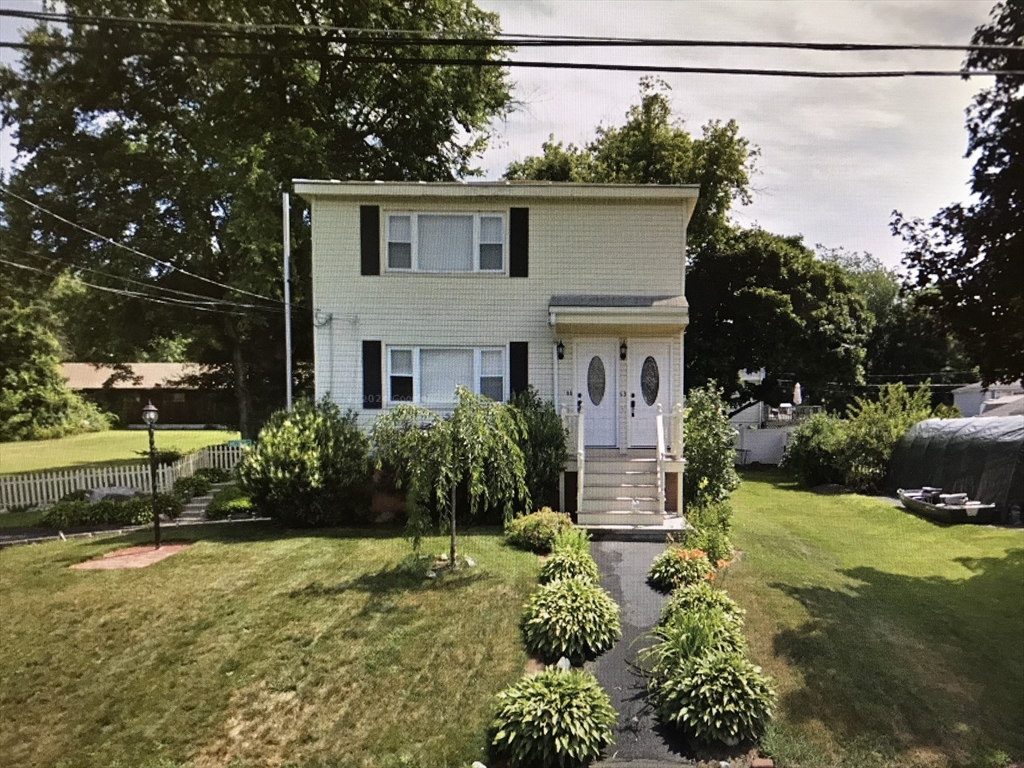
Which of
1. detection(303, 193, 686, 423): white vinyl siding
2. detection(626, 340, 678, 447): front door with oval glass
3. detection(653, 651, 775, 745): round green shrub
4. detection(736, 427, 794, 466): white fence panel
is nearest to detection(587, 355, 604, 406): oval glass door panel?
detection(303, 193, 686, 423): white vinyl siding

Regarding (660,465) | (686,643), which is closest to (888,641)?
(686,643)

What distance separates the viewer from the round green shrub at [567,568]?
23.3ft

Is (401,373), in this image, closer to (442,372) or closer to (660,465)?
(442,372)

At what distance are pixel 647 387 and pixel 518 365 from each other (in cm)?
269

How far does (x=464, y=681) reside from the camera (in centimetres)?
538

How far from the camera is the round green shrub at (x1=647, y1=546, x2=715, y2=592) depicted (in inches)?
279

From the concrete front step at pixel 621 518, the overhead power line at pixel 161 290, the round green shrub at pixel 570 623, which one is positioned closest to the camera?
the round green shrub at pixel 570 623

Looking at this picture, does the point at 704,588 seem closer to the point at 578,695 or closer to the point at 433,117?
the point at 578,695

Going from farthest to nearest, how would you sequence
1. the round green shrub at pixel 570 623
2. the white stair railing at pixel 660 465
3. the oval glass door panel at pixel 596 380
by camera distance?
1. the oval glass door panel at pixel 596 380
2. the white stair railing at pixel 660 465
3. the round green shrub at pixel 570 623

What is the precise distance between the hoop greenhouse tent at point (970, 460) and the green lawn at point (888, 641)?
164 cm

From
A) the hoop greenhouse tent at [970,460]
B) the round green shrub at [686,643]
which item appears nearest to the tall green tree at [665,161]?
the hoop greenhouse tent at [970,460]

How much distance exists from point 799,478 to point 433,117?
59.3 feet

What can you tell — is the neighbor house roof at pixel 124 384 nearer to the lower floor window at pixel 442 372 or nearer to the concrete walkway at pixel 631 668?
the lower floor window at pixel 442 372

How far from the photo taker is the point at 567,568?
7184mm
